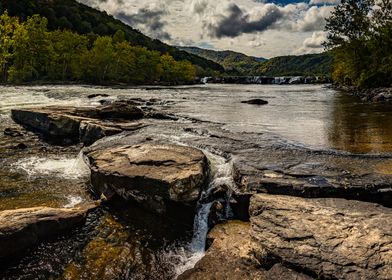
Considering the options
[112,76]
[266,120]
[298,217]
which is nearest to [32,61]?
[112,76]

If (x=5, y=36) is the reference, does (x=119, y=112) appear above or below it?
below

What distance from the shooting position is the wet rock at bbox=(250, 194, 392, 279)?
5.94 meters

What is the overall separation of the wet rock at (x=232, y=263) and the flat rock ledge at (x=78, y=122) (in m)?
11.6

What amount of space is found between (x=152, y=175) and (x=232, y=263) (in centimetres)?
400

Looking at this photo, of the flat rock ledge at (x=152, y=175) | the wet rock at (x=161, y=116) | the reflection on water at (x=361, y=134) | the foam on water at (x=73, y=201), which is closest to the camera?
the flat rock ledge at (x=152, y=175)

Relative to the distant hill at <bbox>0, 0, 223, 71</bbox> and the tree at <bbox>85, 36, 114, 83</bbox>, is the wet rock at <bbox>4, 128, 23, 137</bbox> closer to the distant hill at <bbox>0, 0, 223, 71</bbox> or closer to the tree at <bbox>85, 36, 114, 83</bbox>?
the tree at <bbox>85, 36, 114, 83</bbox>

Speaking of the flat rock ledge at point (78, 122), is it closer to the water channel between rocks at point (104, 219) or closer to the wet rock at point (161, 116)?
the wet rock at point (161, 116)

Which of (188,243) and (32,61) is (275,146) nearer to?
(188,243)

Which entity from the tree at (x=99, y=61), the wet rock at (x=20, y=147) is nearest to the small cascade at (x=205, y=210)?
the wet rock at (x=20, y=147)

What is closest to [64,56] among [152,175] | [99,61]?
[99,61]

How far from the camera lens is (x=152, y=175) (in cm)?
997

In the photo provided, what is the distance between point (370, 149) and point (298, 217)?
27.3 feet

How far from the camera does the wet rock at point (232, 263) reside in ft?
20.4

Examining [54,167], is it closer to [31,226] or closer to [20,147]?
[20,147]
